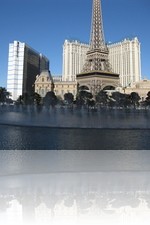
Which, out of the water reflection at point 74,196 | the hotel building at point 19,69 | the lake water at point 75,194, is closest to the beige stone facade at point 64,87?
the hotel building at point 19,69

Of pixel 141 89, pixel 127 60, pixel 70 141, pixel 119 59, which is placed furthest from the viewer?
pixel 119 59

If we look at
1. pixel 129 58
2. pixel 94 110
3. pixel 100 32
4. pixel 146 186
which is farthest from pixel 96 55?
pixel 146 186

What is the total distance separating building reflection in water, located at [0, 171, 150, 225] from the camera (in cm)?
221

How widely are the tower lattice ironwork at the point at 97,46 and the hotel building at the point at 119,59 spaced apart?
13405 millimetres

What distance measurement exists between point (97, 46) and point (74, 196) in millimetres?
40376

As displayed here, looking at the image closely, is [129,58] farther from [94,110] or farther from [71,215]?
[71,215]

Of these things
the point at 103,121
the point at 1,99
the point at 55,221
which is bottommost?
the point at 55,221

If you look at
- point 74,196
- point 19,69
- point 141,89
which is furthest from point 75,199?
point 19,69

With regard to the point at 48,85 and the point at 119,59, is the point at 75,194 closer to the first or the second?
the point at 48,85

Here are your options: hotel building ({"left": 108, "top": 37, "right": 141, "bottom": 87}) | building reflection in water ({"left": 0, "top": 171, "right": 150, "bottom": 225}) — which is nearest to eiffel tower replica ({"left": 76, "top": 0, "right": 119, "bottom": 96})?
hotel building ({"left": 108, "top": 37, "right": 141, "bottom": 87})

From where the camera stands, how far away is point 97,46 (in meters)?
41.8

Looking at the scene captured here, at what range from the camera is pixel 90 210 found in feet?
7.84

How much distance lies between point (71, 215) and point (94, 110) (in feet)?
67.0

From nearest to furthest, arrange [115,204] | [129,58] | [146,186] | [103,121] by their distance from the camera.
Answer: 1. [115,204]
2. [146,186]
3. [103,121]
4. [129,58]
